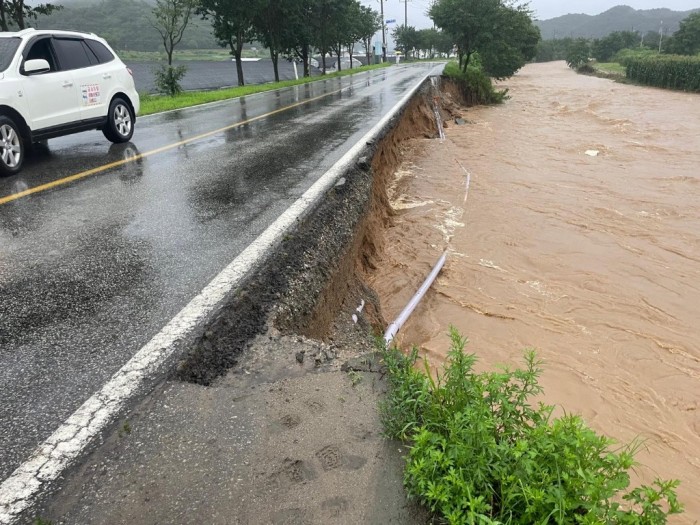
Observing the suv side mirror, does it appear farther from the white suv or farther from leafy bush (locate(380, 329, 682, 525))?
leafy bush (locate(380, 329, 682, 525))

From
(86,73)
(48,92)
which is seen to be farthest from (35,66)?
(86,73)

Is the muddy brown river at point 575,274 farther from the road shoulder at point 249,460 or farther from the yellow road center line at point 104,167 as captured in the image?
the yellow road center line at point 104,167

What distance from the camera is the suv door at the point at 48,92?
6.93m

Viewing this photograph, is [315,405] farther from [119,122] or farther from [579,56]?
[579,56]

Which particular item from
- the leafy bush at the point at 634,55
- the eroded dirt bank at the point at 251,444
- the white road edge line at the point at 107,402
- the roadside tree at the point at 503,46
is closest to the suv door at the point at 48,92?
the white road edge line at the point at 107,402

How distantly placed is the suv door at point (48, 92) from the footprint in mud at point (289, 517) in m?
7.10

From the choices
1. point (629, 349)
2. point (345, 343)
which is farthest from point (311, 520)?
point (629, 349)

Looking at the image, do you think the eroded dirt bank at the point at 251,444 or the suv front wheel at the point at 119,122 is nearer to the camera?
the eroded dirt bank at the point at 251,444

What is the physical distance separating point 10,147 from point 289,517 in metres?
6.72

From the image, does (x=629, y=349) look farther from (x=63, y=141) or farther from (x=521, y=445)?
(x=63, y=141)

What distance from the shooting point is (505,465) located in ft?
6.35

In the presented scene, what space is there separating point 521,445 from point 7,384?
8.19 feet

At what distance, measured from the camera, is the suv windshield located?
674 centimetres

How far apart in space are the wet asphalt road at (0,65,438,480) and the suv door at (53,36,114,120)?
0.67m
